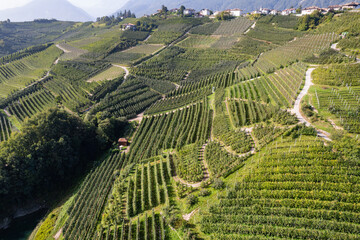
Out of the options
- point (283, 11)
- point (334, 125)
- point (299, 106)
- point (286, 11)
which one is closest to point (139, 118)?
point (299, 106)

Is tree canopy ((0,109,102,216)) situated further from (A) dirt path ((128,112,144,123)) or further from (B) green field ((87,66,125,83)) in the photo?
(B) green field ((87,66,125,83))

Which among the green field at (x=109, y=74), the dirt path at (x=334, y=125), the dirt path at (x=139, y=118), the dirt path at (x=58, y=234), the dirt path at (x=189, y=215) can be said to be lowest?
the dirt path at (x=58, y=234)

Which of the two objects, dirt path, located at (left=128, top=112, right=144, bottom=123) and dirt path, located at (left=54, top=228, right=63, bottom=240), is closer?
dirt path, located at (left=54, top=228, right=63, bottom=240)

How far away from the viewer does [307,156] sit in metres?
31.6

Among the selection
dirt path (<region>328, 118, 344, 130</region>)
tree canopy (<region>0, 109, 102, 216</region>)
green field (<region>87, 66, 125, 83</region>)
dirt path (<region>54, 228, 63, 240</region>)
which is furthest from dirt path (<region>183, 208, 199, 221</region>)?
green field (<region>87, 66, 125, 83</region>)

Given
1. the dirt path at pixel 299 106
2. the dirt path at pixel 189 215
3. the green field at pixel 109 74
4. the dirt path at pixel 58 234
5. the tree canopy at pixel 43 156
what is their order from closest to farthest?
the dirt path at pixel 189 215
the dirt path at pixel 299 106
the dirt path at pixel 58 234
the tree canopy at pixel 43 156
the green field at pixel 109 74

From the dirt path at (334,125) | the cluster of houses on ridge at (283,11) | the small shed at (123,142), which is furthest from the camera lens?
the cluster of houses on ridge at (283,11)

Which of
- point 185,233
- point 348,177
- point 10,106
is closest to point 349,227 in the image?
point 348,177

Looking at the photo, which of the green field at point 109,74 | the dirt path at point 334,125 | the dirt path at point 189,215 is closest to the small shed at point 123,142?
the dirt path at point 189,215

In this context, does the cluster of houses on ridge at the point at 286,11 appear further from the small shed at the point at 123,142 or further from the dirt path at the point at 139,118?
the small shed at the point at 123,142

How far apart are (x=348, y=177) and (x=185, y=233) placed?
24735mm

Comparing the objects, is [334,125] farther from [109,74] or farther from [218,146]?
[109,74]

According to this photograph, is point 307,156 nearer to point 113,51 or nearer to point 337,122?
point 337,122

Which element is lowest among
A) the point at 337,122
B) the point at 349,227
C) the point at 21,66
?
the point at 349,227
